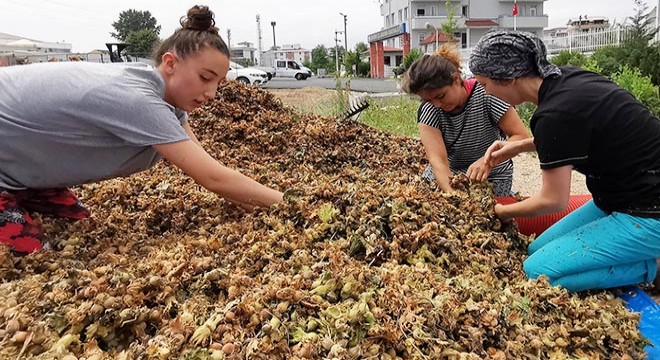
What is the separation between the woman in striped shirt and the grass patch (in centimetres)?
338

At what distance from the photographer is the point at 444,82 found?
117 inches

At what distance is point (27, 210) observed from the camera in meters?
2.35

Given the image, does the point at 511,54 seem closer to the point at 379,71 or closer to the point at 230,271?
the point at 230,271

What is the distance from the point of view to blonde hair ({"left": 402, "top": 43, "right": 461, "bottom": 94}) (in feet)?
9.57

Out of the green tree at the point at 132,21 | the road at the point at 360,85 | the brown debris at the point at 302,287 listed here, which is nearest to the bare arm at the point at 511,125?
the brown debris at the point at 302,287

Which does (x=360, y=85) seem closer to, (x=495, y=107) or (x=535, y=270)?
(x=495, y=107)

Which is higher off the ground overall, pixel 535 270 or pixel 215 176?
pixel 215 176

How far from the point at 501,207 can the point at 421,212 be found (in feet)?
1.70

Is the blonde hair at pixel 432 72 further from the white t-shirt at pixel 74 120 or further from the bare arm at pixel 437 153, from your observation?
the white t-shirt at pixel 74 120

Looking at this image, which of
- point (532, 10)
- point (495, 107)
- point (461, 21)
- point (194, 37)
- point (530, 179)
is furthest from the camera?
point (532, 10)

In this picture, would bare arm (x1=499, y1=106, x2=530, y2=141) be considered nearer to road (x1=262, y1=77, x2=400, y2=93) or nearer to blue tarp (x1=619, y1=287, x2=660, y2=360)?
blue tarp (x1=619, y1=287, x2=660, y2=360)

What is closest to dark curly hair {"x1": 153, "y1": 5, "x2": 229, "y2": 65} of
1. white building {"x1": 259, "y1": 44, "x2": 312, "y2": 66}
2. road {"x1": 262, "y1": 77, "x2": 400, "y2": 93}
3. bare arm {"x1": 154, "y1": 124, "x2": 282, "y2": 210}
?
bare arm {"x1": 154, "y1": 124, "x2": 282, "y2": 210}

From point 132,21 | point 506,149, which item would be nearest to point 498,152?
point 506,149

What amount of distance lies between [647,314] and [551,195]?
22.5 inches
